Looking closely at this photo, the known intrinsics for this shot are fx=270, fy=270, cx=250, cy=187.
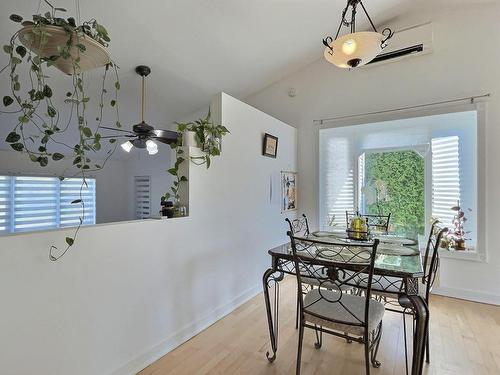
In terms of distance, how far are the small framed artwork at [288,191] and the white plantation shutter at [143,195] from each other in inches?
103

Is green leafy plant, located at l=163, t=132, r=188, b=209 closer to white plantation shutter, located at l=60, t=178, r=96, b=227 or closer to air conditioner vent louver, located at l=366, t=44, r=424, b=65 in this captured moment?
white plantation shutter, located at l=60, t=178, r=96, b=227

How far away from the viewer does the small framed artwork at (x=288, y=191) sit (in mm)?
3883

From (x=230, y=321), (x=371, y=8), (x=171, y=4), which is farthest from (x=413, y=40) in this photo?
(x=230, y=321)

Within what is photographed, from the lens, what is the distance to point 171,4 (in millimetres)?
2338

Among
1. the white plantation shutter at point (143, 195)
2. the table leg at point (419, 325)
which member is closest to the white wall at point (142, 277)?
the table leg at point (419, 325)

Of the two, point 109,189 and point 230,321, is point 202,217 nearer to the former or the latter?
point 230,321

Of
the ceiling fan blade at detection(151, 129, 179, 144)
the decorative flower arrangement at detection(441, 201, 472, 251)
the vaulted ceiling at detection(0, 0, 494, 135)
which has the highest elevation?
the vaulted ceiling at detection(0, 0, 494, 135)

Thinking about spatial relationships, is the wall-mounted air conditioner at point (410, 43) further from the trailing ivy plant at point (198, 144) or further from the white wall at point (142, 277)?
the trailing ivy plant at point (198, 144)

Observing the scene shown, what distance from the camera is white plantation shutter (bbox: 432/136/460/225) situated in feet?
10.9

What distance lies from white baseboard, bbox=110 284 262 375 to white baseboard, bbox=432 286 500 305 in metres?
2.39

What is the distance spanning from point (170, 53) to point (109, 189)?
10.1ft

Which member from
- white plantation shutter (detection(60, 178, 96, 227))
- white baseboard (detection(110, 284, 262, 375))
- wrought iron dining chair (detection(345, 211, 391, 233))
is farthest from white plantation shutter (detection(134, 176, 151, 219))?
wrought iron dining chair (detection(345, 211, 391, 233))

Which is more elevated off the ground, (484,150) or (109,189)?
(484,150)

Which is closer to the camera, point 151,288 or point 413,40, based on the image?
point 151,288
